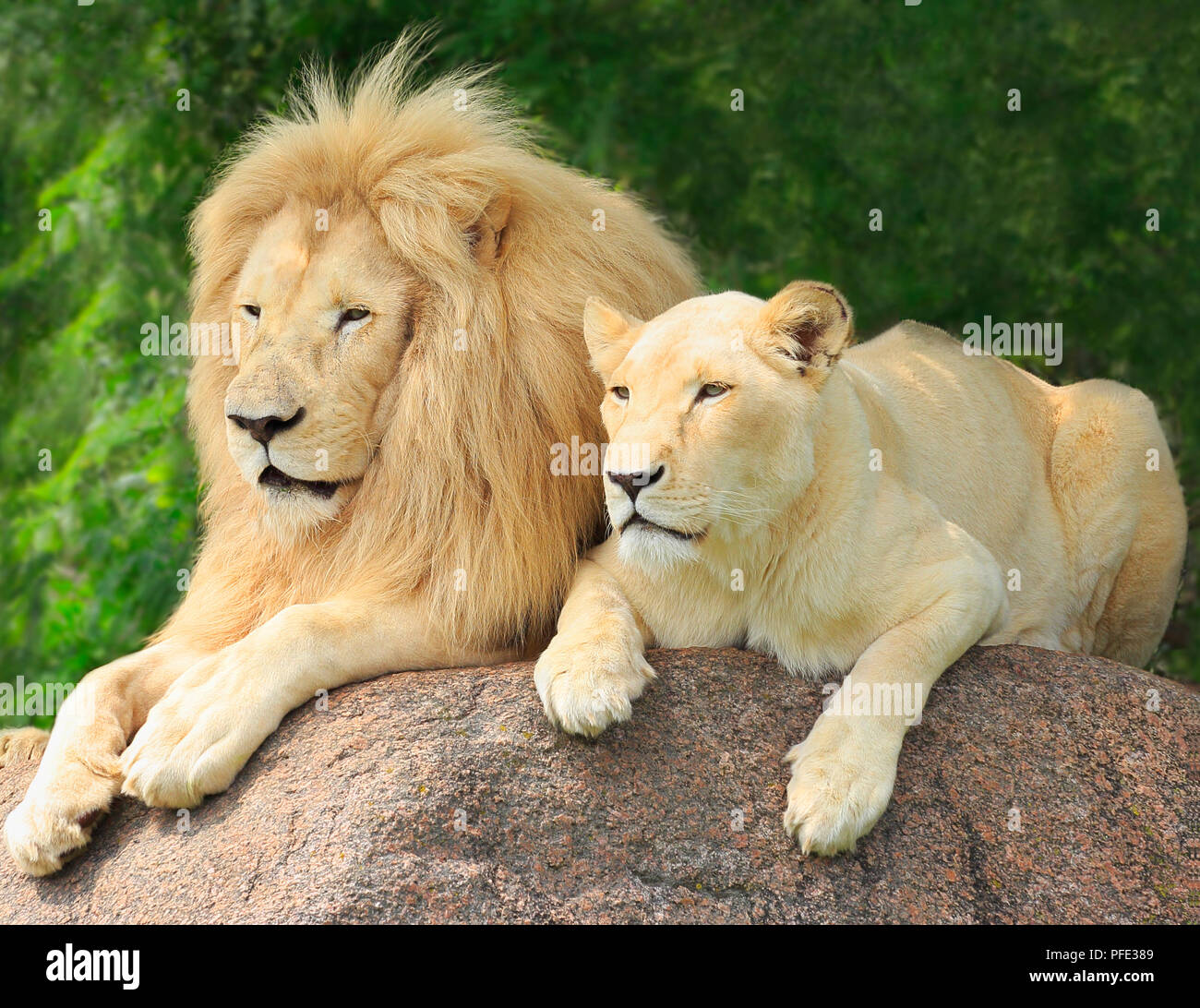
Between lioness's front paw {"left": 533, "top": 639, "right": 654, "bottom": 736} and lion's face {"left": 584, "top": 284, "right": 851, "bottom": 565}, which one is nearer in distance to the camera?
lion's face {"left": 584, "top": 284, "right": 851, "bottom": 565}

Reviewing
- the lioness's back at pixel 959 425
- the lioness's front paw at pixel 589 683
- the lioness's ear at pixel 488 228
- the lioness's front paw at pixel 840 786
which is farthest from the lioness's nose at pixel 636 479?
the lioness's ear at pixel 488 228

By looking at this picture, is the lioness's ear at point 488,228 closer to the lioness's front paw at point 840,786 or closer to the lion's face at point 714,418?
the lion's face at point 714,418

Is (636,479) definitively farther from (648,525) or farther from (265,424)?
(265,424)

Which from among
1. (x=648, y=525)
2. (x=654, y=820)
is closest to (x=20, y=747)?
(x=654, y=820)

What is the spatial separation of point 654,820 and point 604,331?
1.49m

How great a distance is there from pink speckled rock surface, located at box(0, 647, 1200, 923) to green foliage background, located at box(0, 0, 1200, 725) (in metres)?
3.48

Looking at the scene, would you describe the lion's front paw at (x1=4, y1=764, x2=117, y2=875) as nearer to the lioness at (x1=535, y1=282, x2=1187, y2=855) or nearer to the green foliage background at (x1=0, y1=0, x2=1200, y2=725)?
Result: the lioness at (x1=535, y1=282, x2=1187, y2=855)

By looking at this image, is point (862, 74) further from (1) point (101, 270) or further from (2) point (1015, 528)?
(1) point (101, 270)

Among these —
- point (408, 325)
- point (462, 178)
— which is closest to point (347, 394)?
point (408, 325)

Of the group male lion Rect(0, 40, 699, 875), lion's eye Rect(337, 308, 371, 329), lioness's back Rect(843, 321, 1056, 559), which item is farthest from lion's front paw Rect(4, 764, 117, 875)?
lioness's back Rect(843, 321, 1056, 559)

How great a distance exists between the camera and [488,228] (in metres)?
5.01

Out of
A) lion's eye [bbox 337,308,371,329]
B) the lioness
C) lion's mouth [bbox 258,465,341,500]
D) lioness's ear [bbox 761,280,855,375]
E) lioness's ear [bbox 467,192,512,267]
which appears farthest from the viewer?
lioness's ear [bbox 467,192,512,267]

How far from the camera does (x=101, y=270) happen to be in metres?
8.09

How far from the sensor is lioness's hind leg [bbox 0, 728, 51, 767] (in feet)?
17.6
